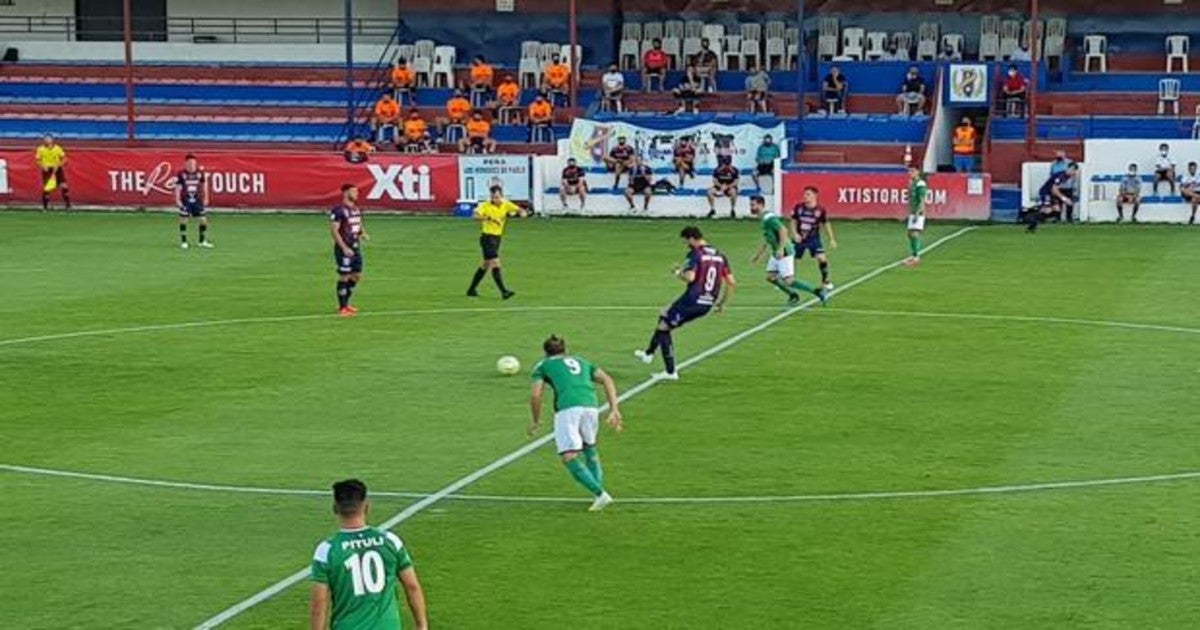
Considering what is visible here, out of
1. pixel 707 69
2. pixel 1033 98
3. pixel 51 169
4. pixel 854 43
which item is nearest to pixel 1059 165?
pixel 1033 98

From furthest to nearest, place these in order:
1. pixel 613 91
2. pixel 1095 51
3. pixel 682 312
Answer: pixel 1095 51
pixel 613 91
pixel 682 312

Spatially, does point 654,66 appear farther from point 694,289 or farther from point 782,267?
point 694,289

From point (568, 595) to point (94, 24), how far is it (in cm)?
5989

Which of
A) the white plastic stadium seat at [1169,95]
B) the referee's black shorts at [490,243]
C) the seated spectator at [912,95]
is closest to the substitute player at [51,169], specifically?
the seated spectator at [912,95]

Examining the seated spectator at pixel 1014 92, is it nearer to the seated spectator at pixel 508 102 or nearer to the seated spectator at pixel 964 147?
the seated spectator at pixel 964 147

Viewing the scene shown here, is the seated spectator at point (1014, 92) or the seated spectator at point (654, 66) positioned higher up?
the seated spectator at point (654, 66)

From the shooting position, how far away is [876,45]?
64750mm

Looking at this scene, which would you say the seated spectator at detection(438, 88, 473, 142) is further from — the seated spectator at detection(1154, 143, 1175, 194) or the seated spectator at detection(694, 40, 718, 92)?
the seated spectator at detection(1154, 143, 1175, 194)

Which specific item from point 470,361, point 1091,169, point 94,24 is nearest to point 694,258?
point 470,361

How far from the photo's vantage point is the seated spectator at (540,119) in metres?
61.5

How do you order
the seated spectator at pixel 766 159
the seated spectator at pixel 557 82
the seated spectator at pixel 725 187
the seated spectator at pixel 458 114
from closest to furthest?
the seated spectator at pixel 725 187
the seated spectator at pixel 766 159
the seated spectator at pixel 458 114
the seated spectator at pixel 557 82

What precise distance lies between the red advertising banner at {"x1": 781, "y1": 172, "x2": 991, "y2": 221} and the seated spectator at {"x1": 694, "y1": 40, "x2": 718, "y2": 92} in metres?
10.4

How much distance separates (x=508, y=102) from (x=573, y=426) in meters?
44.6

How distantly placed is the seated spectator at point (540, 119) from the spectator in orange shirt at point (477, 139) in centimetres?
146
